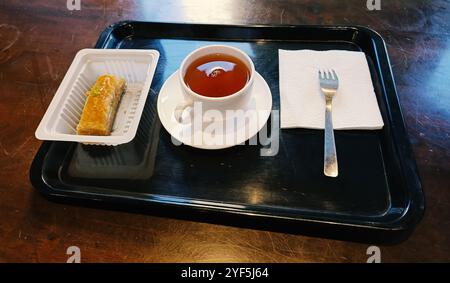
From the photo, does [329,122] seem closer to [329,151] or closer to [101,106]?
[329,151]

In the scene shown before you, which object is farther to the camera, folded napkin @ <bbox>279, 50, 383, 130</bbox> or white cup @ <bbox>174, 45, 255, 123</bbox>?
folded napkin @ <bbox>279, 50, 383, 130</bbox>

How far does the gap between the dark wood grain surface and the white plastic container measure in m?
0.14

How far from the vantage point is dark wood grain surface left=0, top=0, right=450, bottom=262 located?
0.70 meters

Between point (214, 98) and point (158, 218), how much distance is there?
306 mm

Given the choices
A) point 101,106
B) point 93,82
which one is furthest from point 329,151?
point 93,82

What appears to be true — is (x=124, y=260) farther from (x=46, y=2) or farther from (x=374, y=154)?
(x=46, y=2)

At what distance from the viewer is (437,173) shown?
30.7 inches

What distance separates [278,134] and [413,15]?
0.79 metres

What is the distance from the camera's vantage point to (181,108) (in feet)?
2.65

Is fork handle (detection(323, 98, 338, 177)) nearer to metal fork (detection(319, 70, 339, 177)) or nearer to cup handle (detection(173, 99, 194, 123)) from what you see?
metal fork (detection(319, 70, 339, 177))

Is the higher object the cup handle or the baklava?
the cup handle

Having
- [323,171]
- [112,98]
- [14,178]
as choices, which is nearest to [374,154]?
[323,171]

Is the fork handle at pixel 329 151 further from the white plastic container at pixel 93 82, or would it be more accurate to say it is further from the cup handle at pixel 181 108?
the white plastic container at pixel 93 82

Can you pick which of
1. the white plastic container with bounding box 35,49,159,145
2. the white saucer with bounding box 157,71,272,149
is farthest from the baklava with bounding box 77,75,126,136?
the white saucer with bounding box 157,71,272,149
